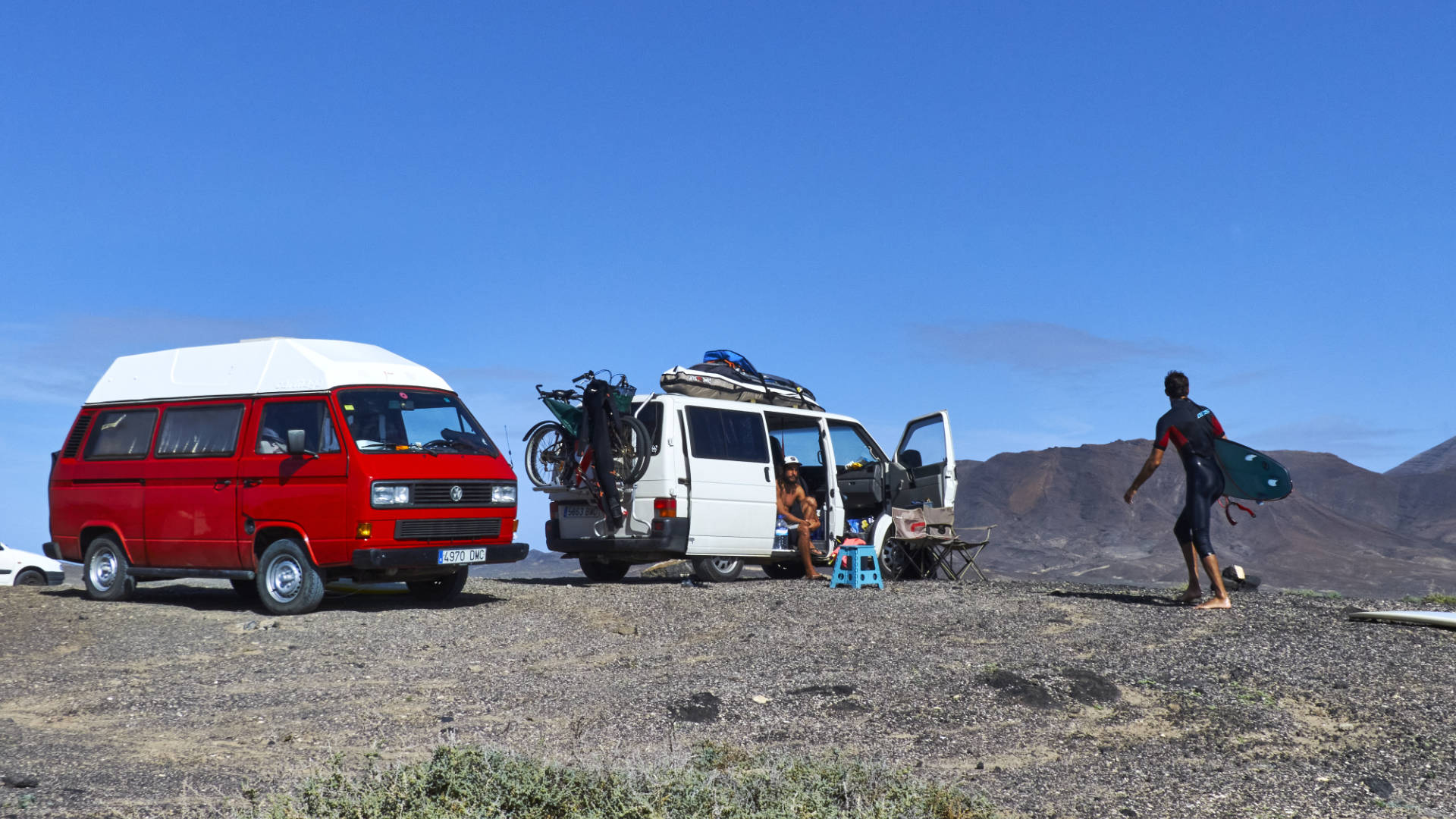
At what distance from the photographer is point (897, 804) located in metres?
5.00

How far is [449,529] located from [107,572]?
413 centimetres

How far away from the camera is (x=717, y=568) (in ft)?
46.4

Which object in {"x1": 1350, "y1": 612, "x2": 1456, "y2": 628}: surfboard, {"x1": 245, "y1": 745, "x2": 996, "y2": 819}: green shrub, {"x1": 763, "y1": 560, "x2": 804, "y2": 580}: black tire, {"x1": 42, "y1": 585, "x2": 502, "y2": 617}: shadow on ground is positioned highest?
{"x1": 763, "y1": 560, "x2": 804, "y2": 580}: black tire

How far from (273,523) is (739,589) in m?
4.69

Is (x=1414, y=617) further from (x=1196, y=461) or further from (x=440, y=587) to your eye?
(x=440, y=587)

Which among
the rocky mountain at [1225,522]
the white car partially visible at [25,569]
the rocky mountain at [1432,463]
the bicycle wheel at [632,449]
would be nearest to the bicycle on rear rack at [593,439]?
the bicycle wheel at [632,449]

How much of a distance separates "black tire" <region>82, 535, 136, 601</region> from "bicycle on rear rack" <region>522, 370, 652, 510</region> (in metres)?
4.42

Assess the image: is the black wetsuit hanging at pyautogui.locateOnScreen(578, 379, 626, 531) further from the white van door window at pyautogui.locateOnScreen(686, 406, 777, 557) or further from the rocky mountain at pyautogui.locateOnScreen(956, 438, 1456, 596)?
the rocky mountain at pyautogui.locateOnScreen(956, 438, 1456, 596)

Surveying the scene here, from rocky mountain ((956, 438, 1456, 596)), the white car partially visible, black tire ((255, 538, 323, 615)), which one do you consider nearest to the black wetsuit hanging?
black tire ((255, 538, 323, 615))

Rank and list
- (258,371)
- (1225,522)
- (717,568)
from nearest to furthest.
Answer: (258,371)
(717,568)
(1225,522)

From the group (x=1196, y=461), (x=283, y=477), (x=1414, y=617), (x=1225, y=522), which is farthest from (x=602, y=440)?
(x=1225, y=522)

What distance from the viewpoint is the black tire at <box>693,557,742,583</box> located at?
14.0m

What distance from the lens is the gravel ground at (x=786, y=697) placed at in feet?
18.7

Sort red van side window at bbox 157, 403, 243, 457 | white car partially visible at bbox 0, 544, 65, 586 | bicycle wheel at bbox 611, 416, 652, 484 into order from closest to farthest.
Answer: red van side window at bbox 157, 403, 243, 457
bicycle wheel at bbox 611, 416, 652, 484
white car partially visible at bbox 0, 544, 65, 586
